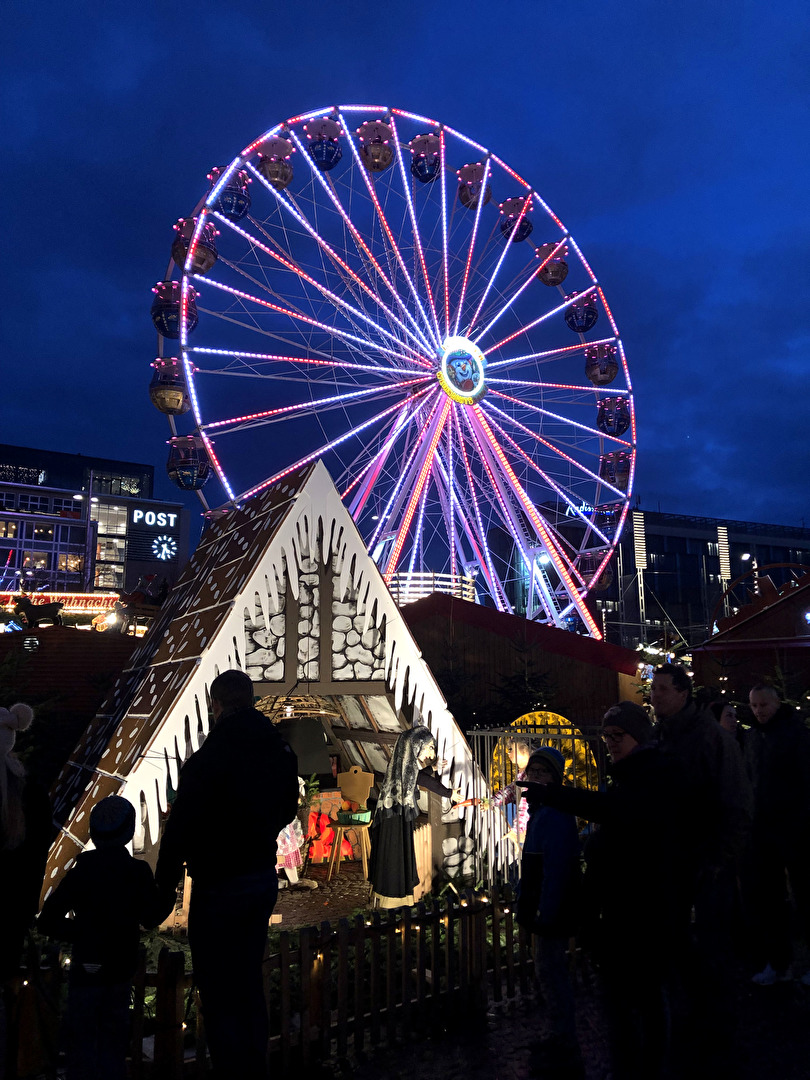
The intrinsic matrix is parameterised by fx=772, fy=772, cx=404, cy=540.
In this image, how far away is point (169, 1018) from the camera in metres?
3.77

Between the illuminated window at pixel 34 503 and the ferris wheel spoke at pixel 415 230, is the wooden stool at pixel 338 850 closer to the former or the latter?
the ferris wheel spoke at pixel 415 230

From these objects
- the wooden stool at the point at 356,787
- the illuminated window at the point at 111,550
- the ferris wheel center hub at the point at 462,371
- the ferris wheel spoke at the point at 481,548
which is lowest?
the wooden stool at the point at 356,787

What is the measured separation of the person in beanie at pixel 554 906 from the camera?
374cm

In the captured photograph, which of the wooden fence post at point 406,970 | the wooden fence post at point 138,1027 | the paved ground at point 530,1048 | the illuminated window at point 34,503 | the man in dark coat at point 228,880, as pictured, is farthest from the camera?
the illuminated window at point 34,503

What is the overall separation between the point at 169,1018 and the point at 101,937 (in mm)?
914

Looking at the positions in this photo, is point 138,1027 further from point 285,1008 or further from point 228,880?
point 228,880

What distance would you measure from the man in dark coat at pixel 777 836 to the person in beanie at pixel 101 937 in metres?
4.15

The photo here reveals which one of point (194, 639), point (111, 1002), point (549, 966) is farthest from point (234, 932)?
point (194, 639)

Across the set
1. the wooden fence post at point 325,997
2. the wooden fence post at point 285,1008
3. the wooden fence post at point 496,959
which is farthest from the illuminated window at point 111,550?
the wooden fence post at point 285,1008

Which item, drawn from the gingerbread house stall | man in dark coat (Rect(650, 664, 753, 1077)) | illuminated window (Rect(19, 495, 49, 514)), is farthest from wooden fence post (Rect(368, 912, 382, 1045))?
illuminated window (Rect(19, 495, 49, 514))

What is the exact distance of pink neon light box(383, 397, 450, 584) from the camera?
17.2m

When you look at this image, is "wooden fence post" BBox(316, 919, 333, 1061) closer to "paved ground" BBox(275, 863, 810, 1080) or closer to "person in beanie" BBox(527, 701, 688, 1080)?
"paved ground" BBox(275, 863, 810, 1080)

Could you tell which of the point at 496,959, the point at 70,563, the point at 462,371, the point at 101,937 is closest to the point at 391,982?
the point at 496,959

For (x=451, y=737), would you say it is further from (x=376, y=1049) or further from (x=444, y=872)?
(x=376, y=1049)
